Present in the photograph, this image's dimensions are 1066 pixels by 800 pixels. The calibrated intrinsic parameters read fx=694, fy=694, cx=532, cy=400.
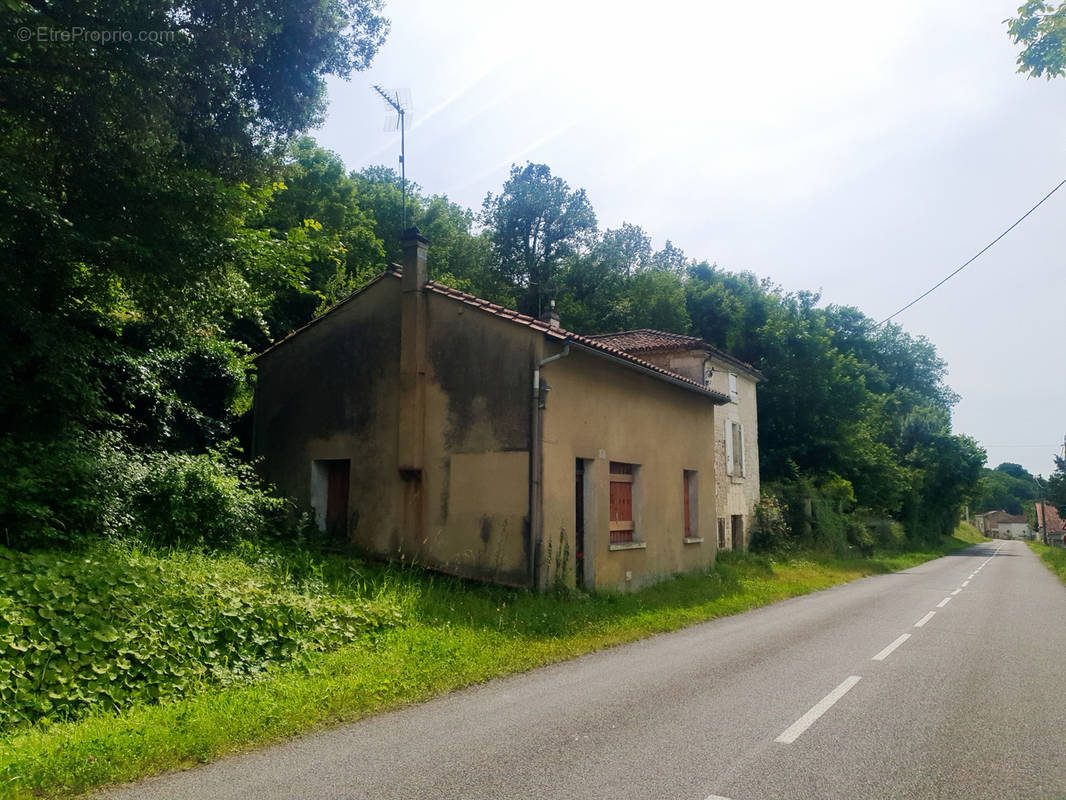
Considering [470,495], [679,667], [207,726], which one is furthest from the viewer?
[470,495]

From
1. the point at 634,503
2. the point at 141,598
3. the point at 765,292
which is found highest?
the point at 765,292

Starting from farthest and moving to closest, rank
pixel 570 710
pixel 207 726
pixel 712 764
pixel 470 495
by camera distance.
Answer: pixel 470 495 → pixel 570 710 → pixel 207 726 → pixel 712 764

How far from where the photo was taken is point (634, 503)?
14.3 meters

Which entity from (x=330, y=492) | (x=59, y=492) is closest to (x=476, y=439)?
(x=330, y=492)

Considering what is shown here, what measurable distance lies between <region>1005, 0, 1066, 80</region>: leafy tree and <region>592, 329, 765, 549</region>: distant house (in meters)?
14.1

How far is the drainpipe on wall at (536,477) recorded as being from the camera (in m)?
11.3

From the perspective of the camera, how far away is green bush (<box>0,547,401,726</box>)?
584 cm

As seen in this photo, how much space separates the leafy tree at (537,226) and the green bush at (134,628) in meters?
29.7

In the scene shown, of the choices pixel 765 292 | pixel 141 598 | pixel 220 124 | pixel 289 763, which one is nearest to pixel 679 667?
pixel 289 763

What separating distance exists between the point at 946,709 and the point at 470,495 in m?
7.61

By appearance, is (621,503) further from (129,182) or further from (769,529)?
(769,529)

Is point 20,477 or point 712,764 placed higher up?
point 20,477

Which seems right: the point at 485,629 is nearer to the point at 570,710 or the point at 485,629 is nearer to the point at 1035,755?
the point at 570,710

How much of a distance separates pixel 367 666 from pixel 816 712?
169 inches
